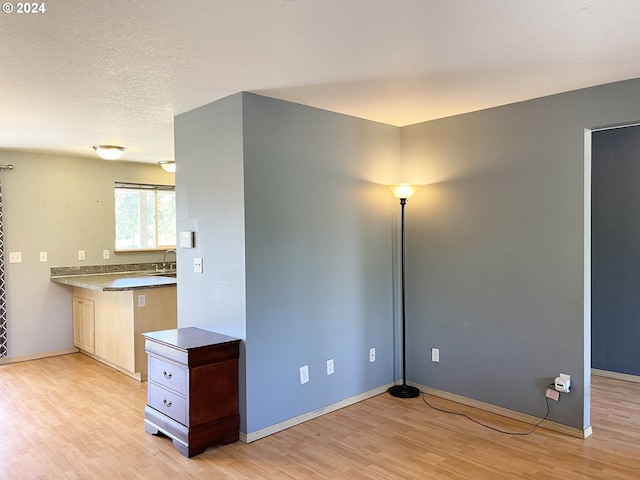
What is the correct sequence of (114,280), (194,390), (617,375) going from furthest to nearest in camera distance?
(114,280) → (617,375) → (194,390)

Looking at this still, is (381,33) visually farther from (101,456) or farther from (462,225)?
(101,456)

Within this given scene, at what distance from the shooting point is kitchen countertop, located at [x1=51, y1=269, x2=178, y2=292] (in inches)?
176

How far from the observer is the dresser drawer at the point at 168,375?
296 centimetres

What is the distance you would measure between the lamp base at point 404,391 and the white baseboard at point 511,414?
99mm

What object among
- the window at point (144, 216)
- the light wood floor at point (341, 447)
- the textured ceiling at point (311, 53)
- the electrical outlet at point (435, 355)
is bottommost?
the light wood floor at point (341, 447)

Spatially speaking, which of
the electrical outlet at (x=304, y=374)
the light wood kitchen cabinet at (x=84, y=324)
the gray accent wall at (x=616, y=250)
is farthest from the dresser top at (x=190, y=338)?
the gray accent wall at (x=616, y=250)

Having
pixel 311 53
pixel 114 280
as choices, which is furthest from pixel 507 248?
pixel 114 280

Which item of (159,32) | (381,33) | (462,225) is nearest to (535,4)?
(381,33)

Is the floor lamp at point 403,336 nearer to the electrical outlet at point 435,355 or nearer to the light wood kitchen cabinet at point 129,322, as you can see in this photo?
the electrical outlet at point 435,355

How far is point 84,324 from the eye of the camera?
5.32 meters

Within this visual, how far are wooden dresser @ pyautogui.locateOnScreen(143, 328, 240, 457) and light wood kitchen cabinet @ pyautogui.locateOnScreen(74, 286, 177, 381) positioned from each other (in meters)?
1.35

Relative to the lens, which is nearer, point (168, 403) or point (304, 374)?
point (168, 403)

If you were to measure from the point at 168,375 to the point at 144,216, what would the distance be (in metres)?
3.63

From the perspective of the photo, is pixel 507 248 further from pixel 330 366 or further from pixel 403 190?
pixel 330 366
